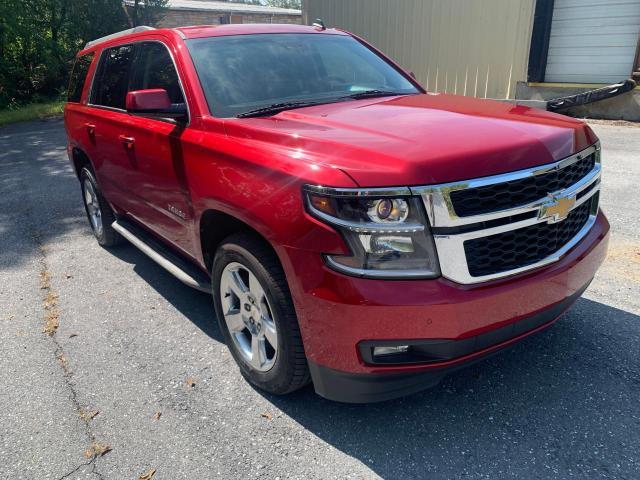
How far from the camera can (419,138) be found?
237 cm

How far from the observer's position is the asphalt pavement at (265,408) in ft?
7.84

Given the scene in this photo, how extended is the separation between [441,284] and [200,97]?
6.24ft

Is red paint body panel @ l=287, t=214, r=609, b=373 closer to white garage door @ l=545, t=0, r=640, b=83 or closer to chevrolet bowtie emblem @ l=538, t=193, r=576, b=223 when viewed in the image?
chevrolet bowtie emblem @ l=538, t=193, r=576, b=223

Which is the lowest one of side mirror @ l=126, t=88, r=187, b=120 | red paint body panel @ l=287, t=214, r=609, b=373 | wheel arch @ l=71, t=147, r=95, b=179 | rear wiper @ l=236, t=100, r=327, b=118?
wheel arch @ l=71, t=147, r=95, b=179

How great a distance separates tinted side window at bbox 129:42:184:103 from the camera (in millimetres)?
3414

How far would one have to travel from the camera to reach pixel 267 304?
2.69 meters

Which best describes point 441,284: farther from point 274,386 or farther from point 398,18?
point 398,18

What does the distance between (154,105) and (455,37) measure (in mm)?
10910

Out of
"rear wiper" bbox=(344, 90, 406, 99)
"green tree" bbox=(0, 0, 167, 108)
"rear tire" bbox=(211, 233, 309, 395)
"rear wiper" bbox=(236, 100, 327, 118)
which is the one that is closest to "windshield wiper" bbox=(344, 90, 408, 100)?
"rear wiper" bbox=(344, 90, 406, 99)

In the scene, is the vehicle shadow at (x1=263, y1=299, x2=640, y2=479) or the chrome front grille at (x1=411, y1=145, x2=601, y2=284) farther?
the vehicle shadow at (x1=263, y1=299, x2=640, y2=479)

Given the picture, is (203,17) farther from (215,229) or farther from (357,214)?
(357,214)

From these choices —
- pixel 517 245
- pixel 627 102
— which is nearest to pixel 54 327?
pixel 517 245

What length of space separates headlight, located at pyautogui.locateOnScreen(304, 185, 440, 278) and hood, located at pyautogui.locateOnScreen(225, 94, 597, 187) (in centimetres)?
9

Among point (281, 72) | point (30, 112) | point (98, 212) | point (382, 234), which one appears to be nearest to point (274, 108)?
point (281, 72)
